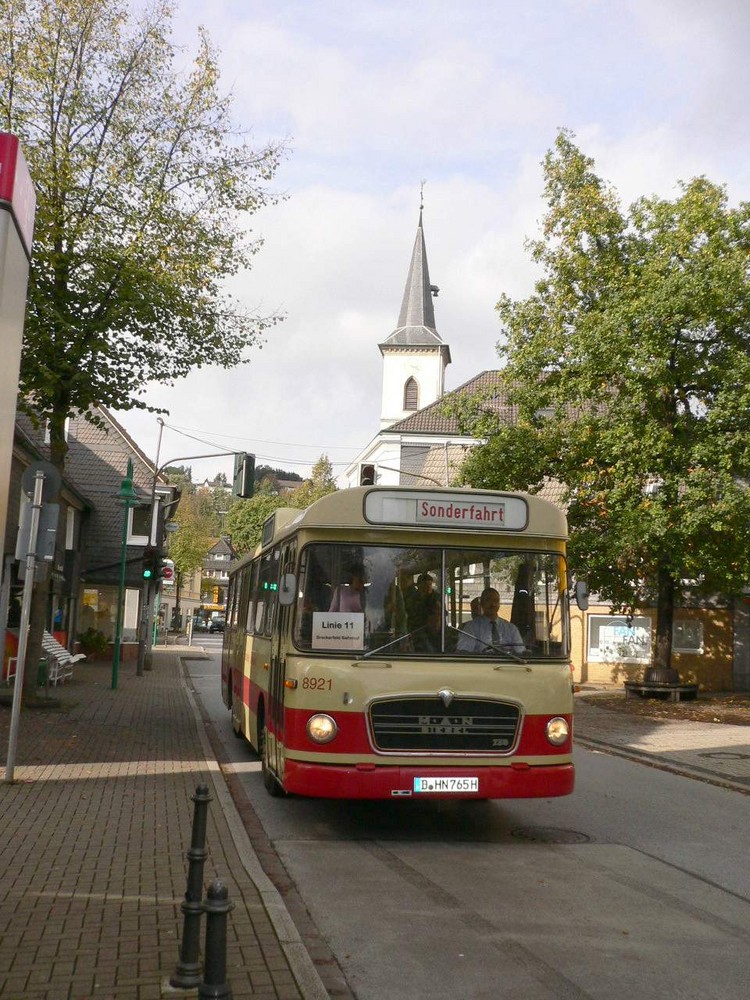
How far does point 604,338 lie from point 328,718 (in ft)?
59.9

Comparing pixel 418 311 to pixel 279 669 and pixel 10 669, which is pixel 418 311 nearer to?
pixel 10 669

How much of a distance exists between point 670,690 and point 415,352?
201 feet

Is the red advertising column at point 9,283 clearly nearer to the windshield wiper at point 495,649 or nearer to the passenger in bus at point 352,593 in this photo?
the passenger in bus at point 352,593

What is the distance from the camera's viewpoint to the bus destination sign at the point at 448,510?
30.0 ft

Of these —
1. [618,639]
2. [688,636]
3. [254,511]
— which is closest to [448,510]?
[688,636]

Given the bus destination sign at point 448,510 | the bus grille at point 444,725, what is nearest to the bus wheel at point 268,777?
the bus grille at point 444,725

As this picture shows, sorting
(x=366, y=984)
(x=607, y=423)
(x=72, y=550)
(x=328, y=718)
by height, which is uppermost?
(x=607, y=423)

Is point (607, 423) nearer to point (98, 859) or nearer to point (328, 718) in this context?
point (328, 718)

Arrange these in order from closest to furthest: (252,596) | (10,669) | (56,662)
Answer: (252,596) → (10,669) → (56,662)

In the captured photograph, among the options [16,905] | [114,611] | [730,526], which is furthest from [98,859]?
[114,611]

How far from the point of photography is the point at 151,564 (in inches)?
1128

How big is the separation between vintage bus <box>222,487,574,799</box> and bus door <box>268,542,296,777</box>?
0.06 m

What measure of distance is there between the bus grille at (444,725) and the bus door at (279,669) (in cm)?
103

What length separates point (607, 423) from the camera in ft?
84.9
